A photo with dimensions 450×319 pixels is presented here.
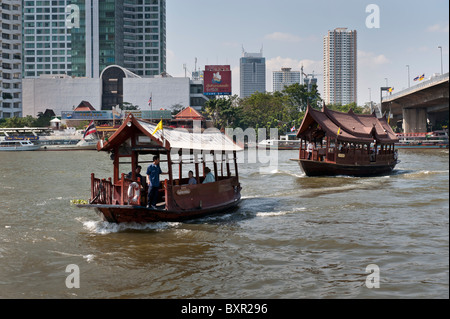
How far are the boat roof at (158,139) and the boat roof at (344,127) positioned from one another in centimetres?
1237

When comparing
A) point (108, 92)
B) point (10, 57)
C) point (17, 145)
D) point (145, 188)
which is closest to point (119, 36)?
point (108, 92)

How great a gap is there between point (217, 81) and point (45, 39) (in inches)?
2287

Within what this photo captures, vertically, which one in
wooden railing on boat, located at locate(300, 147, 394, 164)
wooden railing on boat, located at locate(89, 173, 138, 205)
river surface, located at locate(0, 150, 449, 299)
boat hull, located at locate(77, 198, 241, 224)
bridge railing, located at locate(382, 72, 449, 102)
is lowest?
river surface, located at locate(0, 150, 449, 299)

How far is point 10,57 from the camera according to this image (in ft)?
305

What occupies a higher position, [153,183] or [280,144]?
[280,144]

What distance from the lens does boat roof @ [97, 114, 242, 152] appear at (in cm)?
1250

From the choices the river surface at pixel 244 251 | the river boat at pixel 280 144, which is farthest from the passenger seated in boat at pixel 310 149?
the river boat at pixel 280 144

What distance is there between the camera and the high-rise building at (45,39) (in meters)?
125

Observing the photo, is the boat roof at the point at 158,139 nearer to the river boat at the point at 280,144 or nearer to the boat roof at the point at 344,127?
the boat roof at the point at 344,127

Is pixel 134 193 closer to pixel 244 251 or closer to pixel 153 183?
pixel 153 183

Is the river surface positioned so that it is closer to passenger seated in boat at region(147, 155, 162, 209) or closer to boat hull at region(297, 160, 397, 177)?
passenger seated in boat at region(147, 155, 162, 209)

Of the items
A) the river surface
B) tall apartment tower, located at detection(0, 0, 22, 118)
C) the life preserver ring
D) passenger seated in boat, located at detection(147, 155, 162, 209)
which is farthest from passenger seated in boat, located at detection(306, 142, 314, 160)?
tall apartment tower, located at detection(0, 0, 22, 118)

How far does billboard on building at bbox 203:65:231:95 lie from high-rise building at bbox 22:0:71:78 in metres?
48.8
